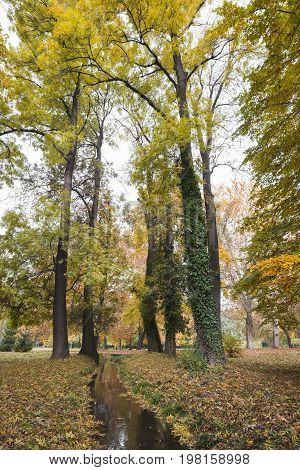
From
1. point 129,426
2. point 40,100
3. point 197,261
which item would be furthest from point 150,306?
point 40,100

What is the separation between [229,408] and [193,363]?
4.00 meters

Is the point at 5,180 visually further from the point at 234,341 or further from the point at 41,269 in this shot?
the point at 234,341

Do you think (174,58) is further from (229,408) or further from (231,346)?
(231,346)

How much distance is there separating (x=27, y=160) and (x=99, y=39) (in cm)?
810

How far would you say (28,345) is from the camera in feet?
93.1

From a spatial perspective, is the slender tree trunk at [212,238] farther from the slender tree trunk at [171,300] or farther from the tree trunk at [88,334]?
the tree trunk at [88,334]

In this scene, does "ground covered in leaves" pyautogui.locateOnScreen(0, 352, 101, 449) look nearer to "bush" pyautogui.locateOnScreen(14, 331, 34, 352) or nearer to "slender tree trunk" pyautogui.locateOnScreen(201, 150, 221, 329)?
"slender tree trunk" pyautogui.locateOnScreen(201, 150, 221, 329)

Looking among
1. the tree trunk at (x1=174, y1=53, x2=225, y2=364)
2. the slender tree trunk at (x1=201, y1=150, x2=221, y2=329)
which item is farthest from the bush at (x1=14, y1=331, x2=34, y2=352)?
the tree trunk at (x1=174, y1=53, x2=225, y2=364)

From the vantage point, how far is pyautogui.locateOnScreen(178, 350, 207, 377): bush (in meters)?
8.65

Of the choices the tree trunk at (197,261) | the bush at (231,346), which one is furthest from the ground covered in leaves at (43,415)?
the bush at (231,346)

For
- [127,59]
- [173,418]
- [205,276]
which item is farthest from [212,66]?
[173,418]

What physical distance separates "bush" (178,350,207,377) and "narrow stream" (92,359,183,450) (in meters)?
1.89

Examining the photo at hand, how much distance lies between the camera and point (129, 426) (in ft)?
19.4

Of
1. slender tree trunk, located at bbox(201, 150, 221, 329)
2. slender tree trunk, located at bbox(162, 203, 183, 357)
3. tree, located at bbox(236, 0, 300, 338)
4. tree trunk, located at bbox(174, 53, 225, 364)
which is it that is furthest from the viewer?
slender tree trunk, located at bbox(162, 203, 183, 357)
